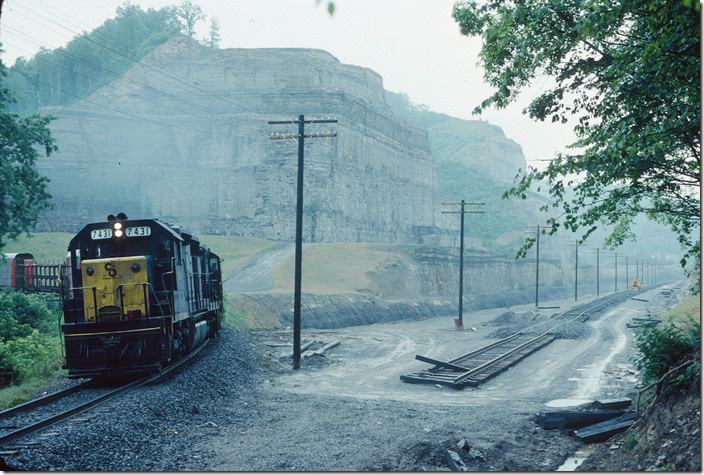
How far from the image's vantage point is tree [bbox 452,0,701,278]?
9.68m

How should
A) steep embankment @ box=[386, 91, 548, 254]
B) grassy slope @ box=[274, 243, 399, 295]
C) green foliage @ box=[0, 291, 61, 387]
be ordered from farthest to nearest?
steep embankment @ box=[386, 91, 548, 254] < grassy slope @ box=[274, 243, 399, 295] < green foliage @ box=[0, 291, 61, 387]

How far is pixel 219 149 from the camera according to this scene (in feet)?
317

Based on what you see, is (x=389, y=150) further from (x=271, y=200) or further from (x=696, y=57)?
(x=696, y=57)

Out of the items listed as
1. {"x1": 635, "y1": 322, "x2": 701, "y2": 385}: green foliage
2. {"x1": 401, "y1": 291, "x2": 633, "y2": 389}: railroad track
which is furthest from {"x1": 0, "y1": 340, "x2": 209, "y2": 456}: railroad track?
{"x1": 635, "y1": 322, "x2": 701, "y2": 385}: green foliage

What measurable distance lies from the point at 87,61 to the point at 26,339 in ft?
388

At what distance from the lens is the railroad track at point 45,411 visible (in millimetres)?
10762

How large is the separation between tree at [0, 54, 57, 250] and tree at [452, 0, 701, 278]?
23032 millimetres

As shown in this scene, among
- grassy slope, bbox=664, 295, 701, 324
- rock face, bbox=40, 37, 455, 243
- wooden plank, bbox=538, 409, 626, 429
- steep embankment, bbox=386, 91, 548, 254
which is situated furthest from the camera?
steep embankment, bbox=386, 91, 548, 254

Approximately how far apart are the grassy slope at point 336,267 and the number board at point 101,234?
40.3 meters

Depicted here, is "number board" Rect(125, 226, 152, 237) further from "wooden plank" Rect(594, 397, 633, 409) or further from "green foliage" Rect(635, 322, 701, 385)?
"green foliage" Rect(635, 322, 701, 385)

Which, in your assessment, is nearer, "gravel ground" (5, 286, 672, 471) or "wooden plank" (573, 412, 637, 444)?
"gravel ground" (5, 286, 672, 471)

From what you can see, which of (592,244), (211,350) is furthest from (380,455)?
(592,244)

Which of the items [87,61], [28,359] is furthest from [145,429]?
[87,61]

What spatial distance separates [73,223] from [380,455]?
9034 cm
